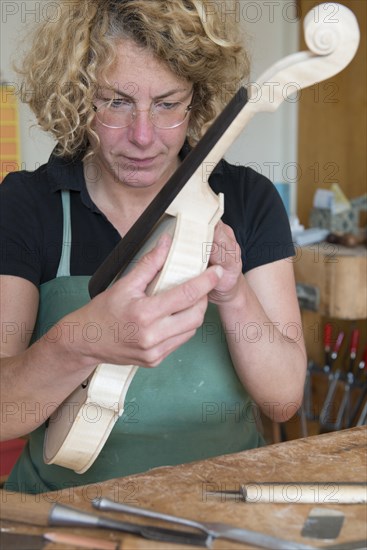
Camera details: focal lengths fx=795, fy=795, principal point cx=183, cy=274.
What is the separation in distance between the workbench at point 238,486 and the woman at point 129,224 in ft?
0.67

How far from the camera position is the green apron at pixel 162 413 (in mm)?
1485

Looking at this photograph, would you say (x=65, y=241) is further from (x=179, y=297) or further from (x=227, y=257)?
(x=179, y=297)

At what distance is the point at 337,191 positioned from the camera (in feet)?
10.7

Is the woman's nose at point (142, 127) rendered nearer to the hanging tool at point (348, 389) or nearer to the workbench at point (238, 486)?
the workbench at point (238, 486)

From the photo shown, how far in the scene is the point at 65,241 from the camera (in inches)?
61.2

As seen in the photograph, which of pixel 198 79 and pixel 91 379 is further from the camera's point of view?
pixel 198 79

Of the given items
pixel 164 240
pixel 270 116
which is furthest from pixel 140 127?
pixel 270 116

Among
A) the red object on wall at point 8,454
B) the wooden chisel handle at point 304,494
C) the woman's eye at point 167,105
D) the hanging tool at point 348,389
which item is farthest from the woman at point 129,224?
the hanging tool at point 348,389

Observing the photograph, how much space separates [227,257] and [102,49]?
0.47m

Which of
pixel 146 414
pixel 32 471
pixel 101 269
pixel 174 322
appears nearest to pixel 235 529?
pixel 174 322

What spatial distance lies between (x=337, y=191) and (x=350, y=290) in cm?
64

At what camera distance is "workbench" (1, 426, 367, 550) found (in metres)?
1.00

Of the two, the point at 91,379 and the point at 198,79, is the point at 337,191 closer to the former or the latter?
the point at 198,79

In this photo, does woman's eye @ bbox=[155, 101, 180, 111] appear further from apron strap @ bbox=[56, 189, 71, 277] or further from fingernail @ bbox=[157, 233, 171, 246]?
fingernail @ bbox=[157, 233, 171, 246]
